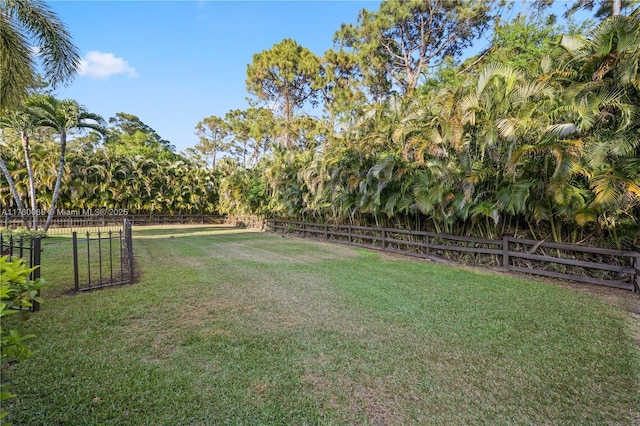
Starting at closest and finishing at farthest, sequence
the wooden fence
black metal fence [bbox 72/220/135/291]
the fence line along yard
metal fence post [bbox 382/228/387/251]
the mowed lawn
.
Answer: the mowed lawn
black metal fence [bbox 72/220/135/291]
the wooden fence
metal fence post [bbox 382/228/387/251]
the fence line along yard

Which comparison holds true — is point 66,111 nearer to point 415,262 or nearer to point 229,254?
point 229,254

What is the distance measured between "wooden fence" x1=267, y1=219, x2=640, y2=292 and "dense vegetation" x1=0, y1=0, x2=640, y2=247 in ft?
1.21

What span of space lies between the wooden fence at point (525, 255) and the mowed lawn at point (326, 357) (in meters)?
1.01

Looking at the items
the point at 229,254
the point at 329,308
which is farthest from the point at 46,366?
the point at 229,254

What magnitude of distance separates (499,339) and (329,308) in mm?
2243

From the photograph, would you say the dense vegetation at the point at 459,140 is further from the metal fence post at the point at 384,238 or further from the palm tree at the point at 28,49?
the palm tree at the point at 28,49

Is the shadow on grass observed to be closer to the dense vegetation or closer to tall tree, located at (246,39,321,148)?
the dense vegetation

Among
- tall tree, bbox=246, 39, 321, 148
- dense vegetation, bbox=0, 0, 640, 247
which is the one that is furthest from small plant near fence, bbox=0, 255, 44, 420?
tall tree, bbox=246, 39, 321, 148

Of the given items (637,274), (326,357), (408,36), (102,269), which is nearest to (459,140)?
(637,274)

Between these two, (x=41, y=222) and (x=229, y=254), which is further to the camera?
(x=41, y=222)

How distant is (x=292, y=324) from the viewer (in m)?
4.05

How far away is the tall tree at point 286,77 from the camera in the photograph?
22188 millimetres

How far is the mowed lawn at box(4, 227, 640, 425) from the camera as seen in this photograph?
2.39 m

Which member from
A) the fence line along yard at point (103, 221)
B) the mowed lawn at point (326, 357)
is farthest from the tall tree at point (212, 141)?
the mowed lawn at point (326, 357)
